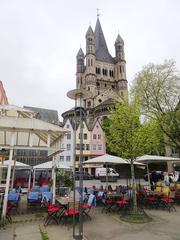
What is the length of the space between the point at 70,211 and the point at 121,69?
71.1m

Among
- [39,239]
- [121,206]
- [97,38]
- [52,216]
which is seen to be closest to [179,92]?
[121,206]

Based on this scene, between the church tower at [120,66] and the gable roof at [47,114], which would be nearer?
the gable roof at [47,114]

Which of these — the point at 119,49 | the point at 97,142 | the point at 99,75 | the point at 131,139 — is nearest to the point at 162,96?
the point at 131,139

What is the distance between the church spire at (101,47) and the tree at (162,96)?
59.3m

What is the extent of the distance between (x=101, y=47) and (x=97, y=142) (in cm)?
5037

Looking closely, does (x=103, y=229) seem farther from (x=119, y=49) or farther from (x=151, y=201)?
(x=119, y=49)

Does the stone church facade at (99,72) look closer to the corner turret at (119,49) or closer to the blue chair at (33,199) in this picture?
the corner turret at (119,49)

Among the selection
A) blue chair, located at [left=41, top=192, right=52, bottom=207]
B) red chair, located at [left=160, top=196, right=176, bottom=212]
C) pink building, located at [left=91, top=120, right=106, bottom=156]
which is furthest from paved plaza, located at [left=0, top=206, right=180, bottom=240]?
pink building, located at [left=91, top=120, right=106, bottom=156]

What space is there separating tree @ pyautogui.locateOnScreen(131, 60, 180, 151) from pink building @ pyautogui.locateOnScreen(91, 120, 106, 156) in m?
26.5

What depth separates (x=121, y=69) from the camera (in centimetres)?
7306

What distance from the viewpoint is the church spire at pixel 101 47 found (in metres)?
76.6

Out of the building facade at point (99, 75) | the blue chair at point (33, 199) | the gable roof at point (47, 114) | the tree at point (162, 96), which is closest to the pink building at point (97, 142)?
the building facade at point (99, 75)

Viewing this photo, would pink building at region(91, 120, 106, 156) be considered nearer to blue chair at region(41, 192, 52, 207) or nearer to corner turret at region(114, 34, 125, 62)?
blue chair at region(41, 192, 52, 207)

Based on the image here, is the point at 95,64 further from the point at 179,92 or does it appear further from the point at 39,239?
the point at 39,239
